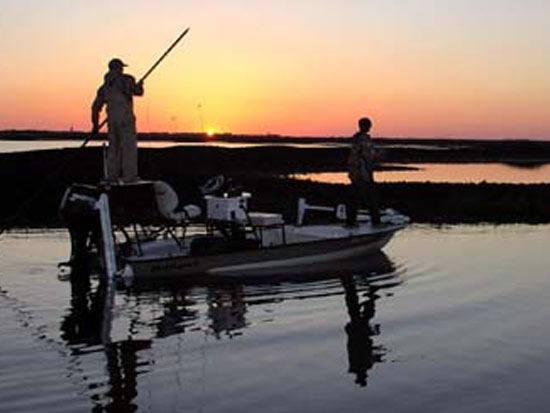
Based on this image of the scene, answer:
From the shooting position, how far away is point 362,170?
1881cm

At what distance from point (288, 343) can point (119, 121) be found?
6643 millimetres

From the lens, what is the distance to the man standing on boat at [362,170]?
18781 mm

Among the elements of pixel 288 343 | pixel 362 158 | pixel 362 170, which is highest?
pixel 362 158

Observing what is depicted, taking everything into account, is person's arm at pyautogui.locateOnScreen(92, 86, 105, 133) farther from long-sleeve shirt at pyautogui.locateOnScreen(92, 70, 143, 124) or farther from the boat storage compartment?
the boat storage compartment

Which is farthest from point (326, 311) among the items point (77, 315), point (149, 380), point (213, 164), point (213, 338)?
point (213, 164)

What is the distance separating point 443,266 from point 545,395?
27.6 feet

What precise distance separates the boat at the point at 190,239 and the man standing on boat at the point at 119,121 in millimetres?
351

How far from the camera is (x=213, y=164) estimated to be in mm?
61250

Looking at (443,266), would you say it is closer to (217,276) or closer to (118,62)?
(217,276)

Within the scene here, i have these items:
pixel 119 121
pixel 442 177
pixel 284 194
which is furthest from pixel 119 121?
pixel 442 177

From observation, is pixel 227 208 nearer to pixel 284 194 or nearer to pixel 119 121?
pixel 119 121

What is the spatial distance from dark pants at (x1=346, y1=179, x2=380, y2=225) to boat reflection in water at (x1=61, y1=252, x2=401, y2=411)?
137cm

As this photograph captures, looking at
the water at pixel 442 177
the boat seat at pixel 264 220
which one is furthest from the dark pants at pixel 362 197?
the water at pixel 442 177

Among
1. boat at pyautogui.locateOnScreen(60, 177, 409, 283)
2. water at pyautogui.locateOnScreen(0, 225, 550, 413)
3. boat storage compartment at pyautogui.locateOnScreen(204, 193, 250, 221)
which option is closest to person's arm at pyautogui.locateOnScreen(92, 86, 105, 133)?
boat at pyautogui.locateOnScreen(60, 177, 409, 283)
